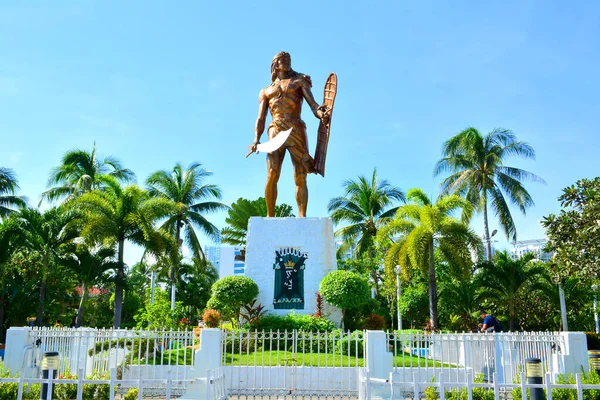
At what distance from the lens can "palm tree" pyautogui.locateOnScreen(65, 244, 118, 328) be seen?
20.6 metres

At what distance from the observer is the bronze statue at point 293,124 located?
1561 centimetres

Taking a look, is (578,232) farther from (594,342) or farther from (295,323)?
(594,342)

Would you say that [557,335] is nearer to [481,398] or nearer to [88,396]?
[481,398]

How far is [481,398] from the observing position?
8.86 meters

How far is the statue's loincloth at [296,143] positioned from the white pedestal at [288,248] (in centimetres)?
155

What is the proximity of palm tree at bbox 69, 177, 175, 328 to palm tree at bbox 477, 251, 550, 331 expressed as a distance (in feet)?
42.3

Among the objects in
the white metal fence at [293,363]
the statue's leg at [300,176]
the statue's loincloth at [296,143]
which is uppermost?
the statue's loincloth at [296,143]

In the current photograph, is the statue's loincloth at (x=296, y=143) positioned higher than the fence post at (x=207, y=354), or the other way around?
the statue's loincloth at (x=296, y=143)

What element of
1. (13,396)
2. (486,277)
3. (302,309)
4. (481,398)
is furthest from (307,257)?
(486,277)

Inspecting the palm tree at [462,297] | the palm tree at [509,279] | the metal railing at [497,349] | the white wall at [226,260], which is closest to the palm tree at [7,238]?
the metal railing at [497,349]

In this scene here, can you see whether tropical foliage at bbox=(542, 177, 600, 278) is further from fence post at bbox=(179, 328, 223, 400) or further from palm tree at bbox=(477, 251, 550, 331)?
palm tree at bbox=(477, 251, 550, 331)

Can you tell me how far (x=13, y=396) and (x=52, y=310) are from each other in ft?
61.7

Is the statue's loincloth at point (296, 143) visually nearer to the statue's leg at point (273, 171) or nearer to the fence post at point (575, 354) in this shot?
the statue's leg at point (273, 171)

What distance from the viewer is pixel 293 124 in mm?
15742
